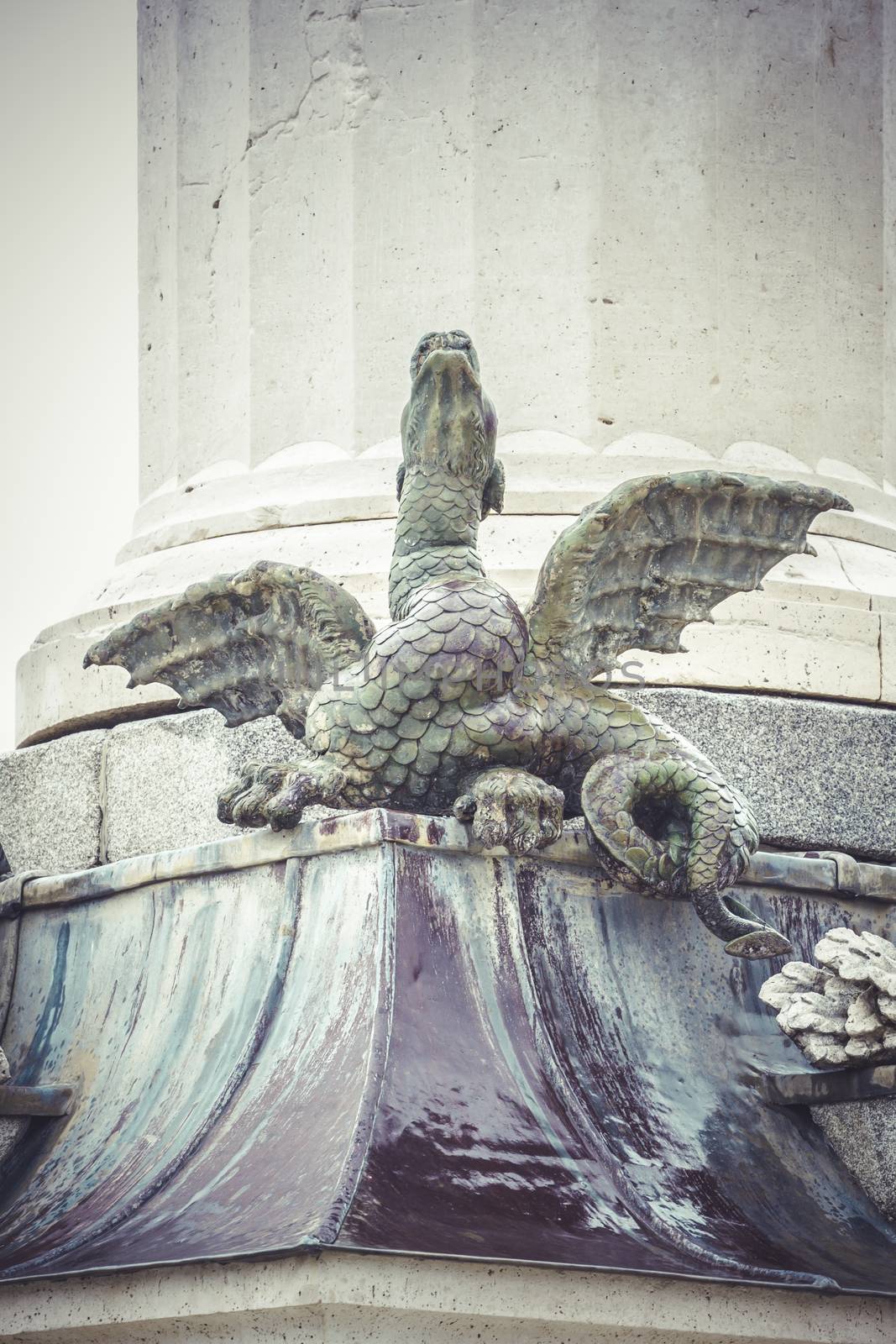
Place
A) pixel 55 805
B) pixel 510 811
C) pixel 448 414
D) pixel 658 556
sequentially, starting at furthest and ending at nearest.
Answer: pixel 55 805 → pixel 658 556 → pixel 448 414 → pixel 510 811

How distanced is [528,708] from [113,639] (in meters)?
1.05

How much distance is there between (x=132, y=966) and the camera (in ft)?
16.3

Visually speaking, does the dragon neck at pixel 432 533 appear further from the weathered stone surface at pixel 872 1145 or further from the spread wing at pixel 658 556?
the weathered stone surface at pixel 872 1145

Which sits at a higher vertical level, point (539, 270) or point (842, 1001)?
point (539, 270)

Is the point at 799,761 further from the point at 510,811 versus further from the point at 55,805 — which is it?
the point at 55,805

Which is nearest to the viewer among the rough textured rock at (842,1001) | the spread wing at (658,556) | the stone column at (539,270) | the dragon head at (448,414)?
the rough textured rock at (842,1001)

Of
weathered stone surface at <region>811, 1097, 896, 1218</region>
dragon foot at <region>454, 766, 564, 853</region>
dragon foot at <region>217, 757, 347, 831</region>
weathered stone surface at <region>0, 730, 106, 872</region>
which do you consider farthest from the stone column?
weathered stone surface at <region>811, 1097, 896, 1218</region>

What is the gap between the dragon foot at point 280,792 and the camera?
452 cm

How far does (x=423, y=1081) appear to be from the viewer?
406cm

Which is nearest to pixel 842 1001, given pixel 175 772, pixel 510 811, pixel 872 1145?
pixel 872 1145

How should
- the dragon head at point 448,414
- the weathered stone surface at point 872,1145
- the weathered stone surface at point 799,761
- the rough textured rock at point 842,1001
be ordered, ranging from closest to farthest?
the rough textured rock at point 842,1001, the weathered stone surface at point 872,1145, the dragon head at point 448,414, the weathered stone surface at point 799,761

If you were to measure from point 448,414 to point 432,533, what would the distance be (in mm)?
269

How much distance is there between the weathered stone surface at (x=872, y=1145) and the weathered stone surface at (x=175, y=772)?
1791 mm

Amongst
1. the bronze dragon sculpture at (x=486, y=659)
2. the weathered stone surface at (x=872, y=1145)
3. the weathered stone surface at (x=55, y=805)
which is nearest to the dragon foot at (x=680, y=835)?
the bronze dragon sculpture at (x=486, y=659)
